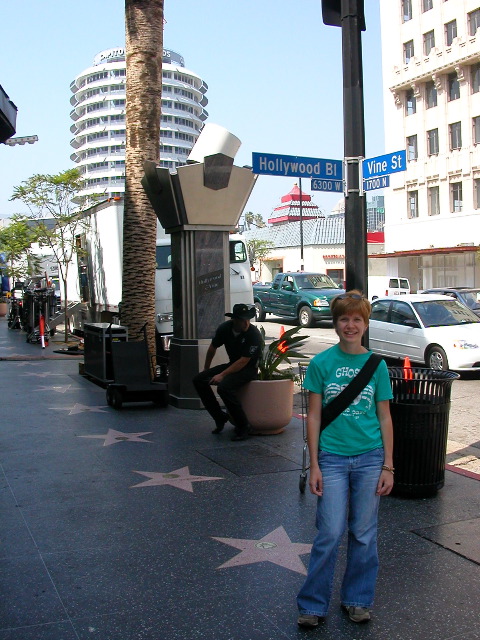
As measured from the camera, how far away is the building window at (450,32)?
1886 inches

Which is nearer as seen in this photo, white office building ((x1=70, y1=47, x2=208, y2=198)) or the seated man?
the seated man

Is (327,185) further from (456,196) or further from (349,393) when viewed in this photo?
(456,196)

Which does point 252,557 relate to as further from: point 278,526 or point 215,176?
point 215,176

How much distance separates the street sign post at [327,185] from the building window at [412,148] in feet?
156

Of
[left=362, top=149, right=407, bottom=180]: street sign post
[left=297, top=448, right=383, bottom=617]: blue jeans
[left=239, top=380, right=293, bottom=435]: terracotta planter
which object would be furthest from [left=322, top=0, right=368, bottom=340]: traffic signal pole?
[left=297, top=448, right=383, bottom=617]: blue jeans

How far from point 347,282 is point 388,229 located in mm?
49549

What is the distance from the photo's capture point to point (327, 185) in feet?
23.1

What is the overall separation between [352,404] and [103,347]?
8338 mm

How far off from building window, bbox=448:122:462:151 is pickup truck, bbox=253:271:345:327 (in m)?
25.3

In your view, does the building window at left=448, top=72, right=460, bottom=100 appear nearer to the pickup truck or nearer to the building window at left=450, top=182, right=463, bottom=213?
the building window at left=450, top=182, right=463, bottom=213

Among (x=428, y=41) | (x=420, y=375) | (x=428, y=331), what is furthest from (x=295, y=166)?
(x=428, y=41)

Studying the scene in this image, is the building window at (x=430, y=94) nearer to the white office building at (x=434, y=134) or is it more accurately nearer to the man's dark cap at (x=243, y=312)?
the white office building at (x=434, y=134)

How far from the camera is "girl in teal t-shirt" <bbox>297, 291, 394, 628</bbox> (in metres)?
3.70

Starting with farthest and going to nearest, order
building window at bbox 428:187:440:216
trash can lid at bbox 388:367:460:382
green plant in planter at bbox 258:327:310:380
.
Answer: building window at bbox 428:187:440:216 → green plant in planter at bbox 258:327:310:380 → trash can lid at bbox 388:367:460:382
